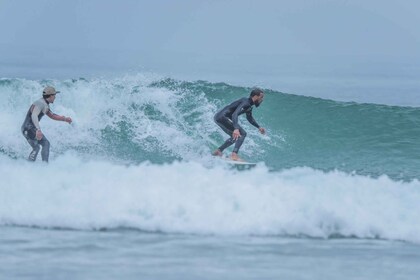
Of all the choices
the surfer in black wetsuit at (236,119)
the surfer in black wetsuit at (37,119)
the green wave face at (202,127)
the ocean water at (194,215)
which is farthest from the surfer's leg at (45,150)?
the green wave face at (202,127)

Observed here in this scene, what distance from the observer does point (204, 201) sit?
13039 mm

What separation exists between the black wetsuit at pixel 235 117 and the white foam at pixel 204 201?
3.30 m

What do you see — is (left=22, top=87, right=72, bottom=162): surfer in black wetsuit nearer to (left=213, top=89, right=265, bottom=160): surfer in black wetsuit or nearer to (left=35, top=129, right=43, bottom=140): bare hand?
(left=35, top=129, right=43, bottom=140): bare hand

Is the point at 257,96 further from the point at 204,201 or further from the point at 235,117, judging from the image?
the point at 204,201

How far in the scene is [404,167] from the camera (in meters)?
19.7

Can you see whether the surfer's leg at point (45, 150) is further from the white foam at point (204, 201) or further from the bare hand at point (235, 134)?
the bare hand at point (235, 134)

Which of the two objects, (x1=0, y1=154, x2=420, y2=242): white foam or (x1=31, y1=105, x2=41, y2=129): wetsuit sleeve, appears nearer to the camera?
(x1=0, y1=154, x2=420, y2=242): white foam

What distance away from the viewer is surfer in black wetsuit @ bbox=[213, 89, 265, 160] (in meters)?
17.5

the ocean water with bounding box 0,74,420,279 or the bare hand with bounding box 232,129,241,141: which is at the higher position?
the bare hand with bounding box 232,129,241,141

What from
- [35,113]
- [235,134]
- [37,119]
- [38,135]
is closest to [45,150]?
[38,135]

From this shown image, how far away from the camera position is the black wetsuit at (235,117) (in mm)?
17625

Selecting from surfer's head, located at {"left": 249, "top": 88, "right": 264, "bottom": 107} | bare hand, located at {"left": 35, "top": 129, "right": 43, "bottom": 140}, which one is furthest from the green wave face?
bare hand, located at {"left": 35, "top": 129, "right": 43, "bottom": 140}

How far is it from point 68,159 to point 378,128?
10.6 m

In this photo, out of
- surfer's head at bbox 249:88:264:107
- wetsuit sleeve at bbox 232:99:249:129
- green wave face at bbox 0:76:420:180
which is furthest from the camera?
green wave face at bbox 0:76:420:180
